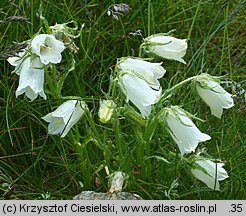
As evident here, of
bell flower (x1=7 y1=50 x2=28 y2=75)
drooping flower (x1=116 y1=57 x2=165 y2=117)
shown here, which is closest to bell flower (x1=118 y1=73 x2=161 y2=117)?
drooping flower (x1=116 y1=57 x2=165 y2=117)

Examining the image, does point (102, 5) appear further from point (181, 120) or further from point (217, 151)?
point (181, 120)

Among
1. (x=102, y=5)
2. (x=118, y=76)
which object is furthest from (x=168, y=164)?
(x=102, y=5)

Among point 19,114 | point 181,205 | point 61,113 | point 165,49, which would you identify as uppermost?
point 165,49

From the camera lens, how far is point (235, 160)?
1.78m

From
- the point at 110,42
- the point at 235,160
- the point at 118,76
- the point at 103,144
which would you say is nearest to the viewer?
the point at 118,76

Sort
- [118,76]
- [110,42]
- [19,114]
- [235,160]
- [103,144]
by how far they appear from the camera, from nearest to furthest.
A: [118,76], [103,144], [235,160], [19,114], [110,42]

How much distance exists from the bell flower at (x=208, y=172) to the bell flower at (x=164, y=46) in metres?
0.26

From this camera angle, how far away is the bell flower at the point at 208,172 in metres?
1.59

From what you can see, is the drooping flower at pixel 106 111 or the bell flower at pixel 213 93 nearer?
the drooping flower at pixel 106 111

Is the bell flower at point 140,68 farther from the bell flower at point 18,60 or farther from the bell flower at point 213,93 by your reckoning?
the bell flower at point 18,60

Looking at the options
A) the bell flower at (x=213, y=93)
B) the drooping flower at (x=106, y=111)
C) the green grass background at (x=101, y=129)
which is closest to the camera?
the drooping flower at (x=106, y=111)

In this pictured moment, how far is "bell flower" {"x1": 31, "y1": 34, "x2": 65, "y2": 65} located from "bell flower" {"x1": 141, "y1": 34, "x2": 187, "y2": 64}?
0.22 m

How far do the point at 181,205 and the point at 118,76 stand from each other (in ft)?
1.10

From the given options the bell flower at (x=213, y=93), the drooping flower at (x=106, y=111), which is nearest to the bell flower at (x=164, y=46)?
the bell flower at (x=213, y=93)
